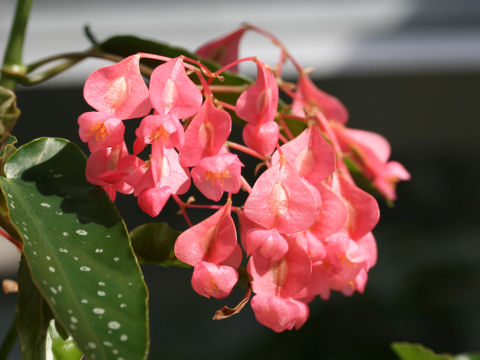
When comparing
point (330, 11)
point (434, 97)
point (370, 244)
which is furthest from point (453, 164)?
point (370, 244)

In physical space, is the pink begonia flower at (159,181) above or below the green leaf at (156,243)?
above

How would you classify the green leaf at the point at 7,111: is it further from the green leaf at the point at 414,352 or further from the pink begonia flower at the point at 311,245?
the green leaf at the point at 414,352

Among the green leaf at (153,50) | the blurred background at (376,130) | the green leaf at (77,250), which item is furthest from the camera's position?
the blurred background at (376,130)

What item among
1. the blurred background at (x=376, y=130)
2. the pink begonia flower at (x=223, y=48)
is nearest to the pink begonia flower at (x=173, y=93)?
the pink begonia flower at (x=223, y=48)

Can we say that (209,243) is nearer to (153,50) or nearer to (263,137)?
(263,137)

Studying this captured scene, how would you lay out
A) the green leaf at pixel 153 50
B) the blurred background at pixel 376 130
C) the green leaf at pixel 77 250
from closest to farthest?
1. the green leaf at pixel 77 250
2. the green leaf at pixel 153 50
3. the blurred background at pixel 376 130

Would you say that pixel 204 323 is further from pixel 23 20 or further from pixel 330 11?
pixel 23 20
